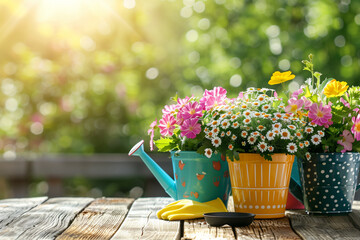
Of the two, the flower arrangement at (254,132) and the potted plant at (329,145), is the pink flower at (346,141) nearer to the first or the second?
the potted plant at (329,145)

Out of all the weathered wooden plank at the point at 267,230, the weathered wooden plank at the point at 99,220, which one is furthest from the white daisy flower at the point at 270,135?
the weathered wooden plank at the point at 99,220

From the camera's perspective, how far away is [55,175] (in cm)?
329

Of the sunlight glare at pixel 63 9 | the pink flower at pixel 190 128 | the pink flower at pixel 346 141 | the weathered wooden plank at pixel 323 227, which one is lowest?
the weathered wooden plank at pixel 323 227

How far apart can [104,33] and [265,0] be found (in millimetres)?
2356

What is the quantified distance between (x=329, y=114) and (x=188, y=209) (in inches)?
19.4

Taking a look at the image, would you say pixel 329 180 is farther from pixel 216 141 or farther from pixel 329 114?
pixel 216 141

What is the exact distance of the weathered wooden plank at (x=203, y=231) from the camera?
1.20 meters

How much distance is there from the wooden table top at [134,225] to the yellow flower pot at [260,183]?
4 cm

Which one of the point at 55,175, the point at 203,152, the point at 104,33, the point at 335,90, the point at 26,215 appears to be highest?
the point at 104,33

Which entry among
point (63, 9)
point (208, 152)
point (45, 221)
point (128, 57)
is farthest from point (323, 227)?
point (128, 57)

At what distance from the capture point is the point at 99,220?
145 cm

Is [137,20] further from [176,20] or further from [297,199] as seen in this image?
[297,199]

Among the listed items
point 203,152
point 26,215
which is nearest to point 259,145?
point 203,152

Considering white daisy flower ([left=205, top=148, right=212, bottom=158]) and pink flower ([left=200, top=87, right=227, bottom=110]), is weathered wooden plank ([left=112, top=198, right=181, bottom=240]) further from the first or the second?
pink flower ([left=200, top=87, right=227, bottom=110])
